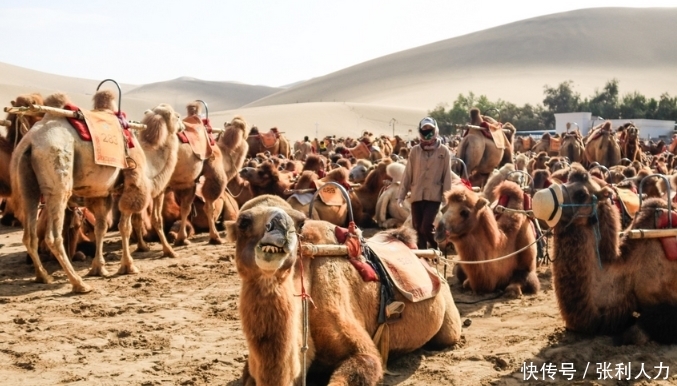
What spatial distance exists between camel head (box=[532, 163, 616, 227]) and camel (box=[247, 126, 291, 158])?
18.9 meters

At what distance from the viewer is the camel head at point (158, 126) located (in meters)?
10.5

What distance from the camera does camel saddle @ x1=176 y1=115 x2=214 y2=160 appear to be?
38.2ft

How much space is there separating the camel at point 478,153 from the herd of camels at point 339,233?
0.09 feet

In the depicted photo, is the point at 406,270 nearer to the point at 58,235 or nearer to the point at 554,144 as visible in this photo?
the point at 58,235

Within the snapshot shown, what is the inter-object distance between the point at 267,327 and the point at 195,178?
26.2 ft

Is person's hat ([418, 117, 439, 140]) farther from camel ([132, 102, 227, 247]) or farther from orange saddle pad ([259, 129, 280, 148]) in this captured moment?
orange saddle pad ([259, 129, 280, 148])

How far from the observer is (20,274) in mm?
9648

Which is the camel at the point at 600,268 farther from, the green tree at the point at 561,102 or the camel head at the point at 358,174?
the green tree at the point at 561,102

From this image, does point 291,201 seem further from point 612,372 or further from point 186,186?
point 612,372

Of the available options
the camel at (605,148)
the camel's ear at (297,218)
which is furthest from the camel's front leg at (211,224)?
the camel at (605,148)

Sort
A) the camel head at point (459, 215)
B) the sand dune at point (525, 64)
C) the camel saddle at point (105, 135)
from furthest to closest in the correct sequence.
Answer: the sand dune at point (525, 64) < the camel saddle at point (105, 135) < the camel head at point (459, 215)

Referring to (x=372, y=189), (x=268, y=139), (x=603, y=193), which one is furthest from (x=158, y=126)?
(x=268, y=139)

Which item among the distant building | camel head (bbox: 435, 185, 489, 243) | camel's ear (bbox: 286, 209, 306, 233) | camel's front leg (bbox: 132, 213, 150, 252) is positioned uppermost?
the distant building

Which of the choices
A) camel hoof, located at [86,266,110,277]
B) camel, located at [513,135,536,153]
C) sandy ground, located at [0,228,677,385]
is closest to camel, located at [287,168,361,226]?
sandy ground, located at [0,228,677,385]
